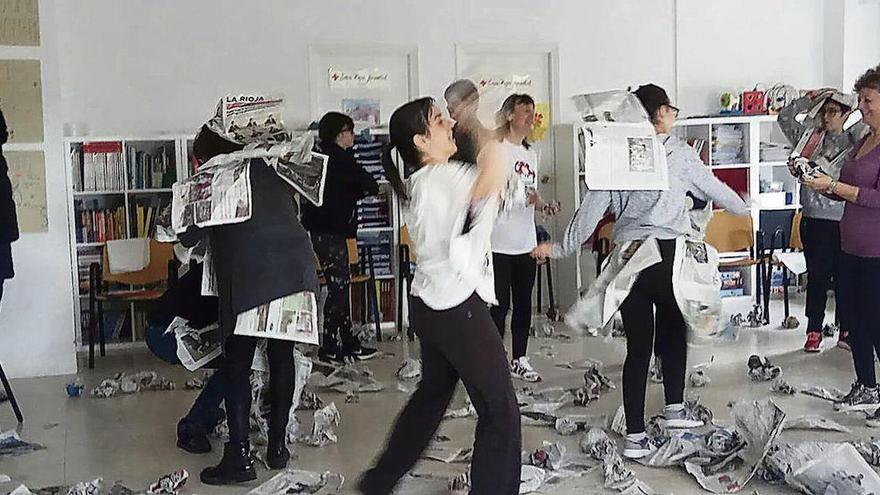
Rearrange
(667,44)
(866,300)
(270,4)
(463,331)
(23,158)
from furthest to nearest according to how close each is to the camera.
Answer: (667,44)
(270,4)
(23,158)
(866,300)
(463,331)

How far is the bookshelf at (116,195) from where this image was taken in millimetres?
6512

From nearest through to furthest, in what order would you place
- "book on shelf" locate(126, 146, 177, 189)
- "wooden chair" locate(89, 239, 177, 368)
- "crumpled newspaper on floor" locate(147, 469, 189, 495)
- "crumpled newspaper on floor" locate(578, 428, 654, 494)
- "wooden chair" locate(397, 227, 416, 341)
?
"crumpled newspaper on floor" locate(578, 428, 654, 494) < "crumpled newspaper on floor" locate(147, 469, 189, 495) < "wooden chair" locate(89, 239, 177, 368) < "book on shelf" locate(126, 146, 177, 189) < "wooden chair" locate(397, 227, 416, 341)

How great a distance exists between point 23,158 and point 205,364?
250 centimetres

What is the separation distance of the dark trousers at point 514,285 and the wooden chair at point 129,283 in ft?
7.81

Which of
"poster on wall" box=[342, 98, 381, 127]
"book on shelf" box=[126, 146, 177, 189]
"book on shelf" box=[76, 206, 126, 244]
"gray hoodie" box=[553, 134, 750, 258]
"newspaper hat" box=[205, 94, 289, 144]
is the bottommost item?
"book on shelf" box=[76, 206, 126, 244]

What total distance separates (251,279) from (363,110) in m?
3.77

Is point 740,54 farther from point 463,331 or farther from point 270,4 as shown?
point 463,331

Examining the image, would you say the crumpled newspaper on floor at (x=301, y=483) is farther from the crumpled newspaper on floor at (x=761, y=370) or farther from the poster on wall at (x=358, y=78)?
the poster on wall at (x=358, y=78)

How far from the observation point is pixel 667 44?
7.81 m

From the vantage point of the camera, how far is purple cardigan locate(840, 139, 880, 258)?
14.0 feet

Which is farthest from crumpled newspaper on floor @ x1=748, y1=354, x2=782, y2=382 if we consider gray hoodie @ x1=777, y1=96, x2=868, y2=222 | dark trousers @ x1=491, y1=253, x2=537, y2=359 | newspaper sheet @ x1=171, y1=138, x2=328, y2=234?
newspaper sheet @ x1=171, y1=138, x2=328, y2=234

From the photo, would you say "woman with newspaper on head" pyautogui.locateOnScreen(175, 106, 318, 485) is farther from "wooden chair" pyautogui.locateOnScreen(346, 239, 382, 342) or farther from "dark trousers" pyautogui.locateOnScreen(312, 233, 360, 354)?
"wooden chair" pyautogui.locateOnScreen(346, 239, 382, 342)

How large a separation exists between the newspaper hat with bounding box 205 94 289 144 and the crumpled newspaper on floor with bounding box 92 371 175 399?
2.12 m

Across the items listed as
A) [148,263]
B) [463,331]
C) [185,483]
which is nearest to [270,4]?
[148,263]
